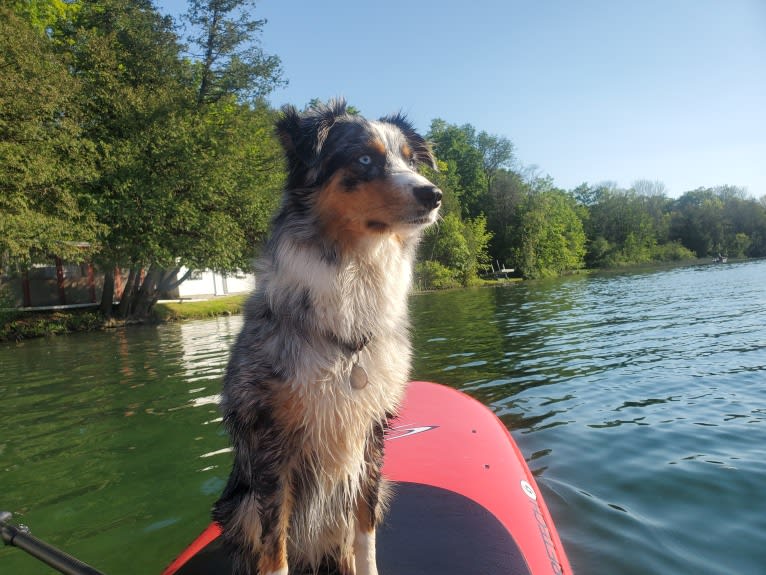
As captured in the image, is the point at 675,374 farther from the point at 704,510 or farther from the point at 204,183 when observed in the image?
the point at 204,183

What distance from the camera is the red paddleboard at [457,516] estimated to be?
2.59 metres

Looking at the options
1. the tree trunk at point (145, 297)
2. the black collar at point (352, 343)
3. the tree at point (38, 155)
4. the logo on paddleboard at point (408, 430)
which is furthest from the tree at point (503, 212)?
the black collar at point (352, 343)

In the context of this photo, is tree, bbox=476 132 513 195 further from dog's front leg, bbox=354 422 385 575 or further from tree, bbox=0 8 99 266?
dog's front leg, bbox=354 422 385 575

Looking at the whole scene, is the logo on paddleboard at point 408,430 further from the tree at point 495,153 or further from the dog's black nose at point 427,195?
the tree at point 495,153

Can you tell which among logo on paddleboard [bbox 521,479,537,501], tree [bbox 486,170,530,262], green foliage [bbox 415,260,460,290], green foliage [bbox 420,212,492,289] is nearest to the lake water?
logo on paddleboard [bbox 521,479,537,501]

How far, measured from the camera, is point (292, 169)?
266 cm

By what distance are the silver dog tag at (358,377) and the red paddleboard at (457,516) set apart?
57 centimetres

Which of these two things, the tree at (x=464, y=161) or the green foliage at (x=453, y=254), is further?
the tree at (x=464, y=161)

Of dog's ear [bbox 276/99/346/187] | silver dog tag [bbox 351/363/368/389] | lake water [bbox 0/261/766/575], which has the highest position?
dog's ear [bbox 276/99/346/187]

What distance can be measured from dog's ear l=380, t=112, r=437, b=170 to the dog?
422 mm

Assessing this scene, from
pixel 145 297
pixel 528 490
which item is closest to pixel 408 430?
pixel 528 490

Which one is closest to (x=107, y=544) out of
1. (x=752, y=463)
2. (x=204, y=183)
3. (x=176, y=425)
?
(x=176, y=425)

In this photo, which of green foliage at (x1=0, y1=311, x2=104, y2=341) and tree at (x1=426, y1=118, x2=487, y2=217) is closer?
green foliage at (x1=0, y1=311, x2=104, y2=341)

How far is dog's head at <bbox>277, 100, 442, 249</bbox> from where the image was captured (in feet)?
8.07
